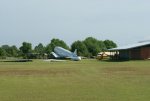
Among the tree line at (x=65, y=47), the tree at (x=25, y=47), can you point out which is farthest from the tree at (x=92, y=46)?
the tree at (x=25, y=47)

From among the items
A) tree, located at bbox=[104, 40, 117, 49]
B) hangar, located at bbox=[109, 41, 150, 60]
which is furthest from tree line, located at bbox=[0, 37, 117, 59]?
hangar, located at bbox=[109, 41, 150, 60]

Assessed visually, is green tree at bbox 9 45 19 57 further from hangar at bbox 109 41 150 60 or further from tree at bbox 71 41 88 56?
hangar at bbox 109 41 150 60

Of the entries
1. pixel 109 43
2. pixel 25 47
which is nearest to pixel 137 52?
pixel 25 47

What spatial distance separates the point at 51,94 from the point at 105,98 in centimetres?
288

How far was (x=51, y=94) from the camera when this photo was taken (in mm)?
21234

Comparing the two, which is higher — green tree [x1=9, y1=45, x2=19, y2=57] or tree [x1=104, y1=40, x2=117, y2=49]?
tree [x1=104, y1=40, x2=117, y2=49]

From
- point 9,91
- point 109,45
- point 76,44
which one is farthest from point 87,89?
point 109,45

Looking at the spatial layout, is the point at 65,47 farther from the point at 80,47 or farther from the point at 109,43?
the point at 109,43

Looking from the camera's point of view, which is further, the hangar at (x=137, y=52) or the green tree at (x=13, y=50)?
the green tree at (x=13, y=50)

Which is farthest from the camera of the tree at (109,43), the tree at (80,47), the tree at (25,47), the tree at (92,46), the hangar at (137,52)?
the tree at (109,43)

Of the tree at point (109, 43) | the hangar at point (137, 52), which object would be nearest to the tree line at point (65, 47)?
the tree at point (109, 43)

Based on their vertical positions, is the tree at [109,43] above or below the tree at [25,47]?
above

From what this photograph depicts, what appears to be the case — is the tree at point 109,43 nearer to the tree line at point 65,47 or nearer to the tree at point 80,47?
the tree line at point 65,47

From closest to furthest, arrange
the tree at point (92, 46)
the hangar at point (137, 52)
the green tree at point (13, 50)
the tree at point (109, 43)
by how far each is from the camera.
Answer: the hangar at point (137, 52)
the green tree at point (13, 50)
the tree at point (92, 46)
the tree at point (109, 43)
